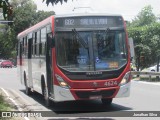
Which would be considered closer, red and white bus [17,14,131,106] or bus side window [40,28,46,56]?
red and white bus [17,14,131,106]

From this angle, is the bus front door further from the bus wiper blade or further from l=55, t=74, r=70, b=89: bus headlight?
the bus wiper blade

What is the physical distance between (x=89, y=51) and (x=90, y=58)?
225 millimetres

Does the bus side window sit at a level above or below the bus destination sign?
below

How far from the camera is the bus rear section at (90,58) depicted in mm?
12672

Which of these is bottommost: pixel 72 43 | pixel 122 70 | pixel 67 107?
pixel 67 107

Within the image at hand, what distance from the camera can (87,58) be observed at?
1283 centimetres

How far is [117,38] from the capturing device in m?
13.3

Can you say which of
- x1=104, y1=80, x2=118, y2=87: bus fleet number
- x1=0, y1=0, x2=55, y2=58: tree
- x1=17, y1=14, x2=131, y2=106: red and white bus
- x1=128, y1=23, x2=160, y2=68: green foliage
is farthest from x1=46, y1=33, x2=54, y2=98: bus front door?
x1=0, y1=0, x2=55, y2=58: tree

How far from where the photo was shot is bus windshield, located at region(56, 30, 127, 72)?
12.8m

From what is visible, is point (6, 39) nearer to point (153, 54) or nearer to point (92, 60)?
point (153, 54)

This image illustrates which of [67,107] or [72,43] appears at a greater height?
[72,43]

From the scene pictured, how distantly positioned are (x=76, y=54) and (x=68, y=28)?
0.90 meters

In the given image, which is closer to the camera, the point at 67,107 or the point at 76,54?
the point at 76,54

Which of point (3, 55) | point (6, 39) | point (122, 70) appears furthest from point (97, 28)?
point (3, 55)
